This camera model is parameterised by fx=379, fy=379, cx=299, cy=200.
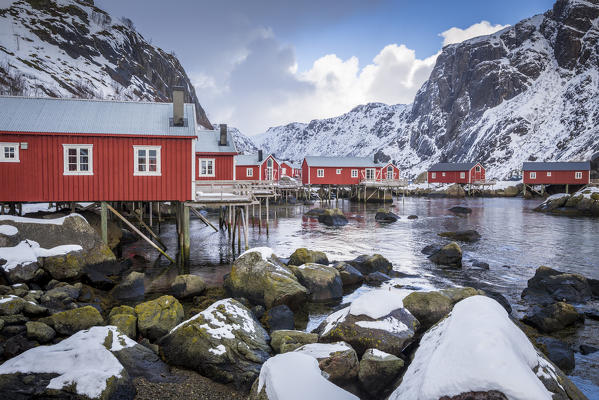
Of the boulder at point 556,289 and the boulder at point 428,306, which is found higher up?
the boulder at point 428,306

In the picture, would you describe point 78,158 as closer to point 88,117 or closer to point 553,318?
point 88,117

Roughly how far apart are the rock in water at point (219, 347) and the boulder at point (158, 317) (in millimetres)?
874

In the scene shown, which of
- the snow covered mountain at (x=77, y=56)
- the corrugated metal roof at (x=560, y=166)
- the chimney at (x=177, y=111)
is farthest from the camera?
the corrugated metal roof at (x=560, y=166)

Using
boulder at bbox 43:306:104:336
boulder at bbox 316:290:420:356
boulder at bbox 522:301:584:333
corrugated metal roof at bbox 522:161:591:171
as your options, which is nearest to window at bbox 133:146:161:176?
boulder at bbox 43:306:104:336

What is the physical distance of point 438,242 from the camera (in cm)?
2508

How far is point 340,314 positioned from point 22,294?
29.8 ft

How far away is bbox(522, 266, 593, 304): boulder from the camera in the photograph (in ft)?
43.0

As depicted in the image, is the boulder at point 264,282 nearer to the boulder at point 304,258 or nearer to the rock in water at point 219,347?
the rock in water at point 219,347

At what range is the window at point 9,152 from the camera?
16812 millimetres

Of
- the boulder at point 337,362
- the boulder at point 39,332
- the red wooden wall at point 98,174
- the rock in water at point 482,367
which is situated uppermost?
the red wooden wall at point 98,174

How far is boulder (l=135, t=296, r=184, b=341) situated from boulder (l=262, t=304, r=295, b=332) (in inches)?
90.7

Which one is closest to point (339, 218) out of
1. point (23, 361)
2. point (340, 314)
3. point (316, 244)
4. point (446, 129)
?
point (316, 244)

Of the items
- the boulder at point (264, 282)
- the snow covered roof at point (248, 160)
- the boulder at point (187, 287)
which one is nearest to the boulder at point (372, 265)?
the boulder at point (264, 282)

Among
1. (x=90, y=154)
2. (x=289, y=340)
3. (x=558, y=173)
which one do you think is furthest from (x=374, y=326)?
(x=558, y=173)
